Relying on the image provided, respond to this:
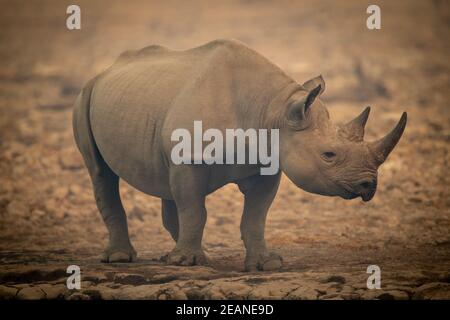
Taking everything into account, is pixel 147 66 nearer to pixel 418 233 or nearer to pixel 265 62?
pixel 265 62

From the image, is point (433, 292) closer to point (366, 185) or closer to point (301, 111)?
point (366, 185)

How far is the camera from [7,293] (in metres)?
10.1

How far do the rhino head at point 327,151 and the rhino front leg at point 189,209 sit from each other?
950 millimetres

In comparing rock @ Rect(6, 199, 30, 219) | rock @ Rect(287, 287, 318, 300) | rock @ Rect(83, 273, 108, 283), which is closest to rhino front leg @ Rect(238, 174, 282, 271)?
rock @ Rect(287, 287, 318, 300)

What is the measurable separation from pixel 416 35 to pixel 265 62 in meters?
15.2

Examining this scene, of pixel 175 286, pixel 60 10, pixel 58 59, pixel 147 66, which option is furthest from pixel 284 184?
pixel 60 10

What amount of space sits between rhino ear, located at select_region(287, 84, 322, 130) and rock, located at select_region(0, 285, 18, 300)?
3412 millimetres

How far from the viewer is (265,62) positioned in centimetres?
1066

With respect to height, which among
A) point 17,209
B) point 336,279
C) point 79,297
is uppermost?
point 17,209

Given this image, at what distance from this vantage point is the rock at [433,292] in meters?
9.65

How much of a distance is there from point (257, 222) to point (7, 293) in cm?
289

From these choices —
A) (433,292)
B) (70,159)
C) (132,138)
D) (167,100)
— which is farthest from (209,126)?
(70,159)

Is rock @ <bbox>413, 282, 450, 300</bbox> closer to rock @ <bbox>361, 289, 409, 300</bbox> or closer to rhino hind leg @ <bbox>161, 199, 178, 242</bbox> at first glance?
rock @ <bbox>361, 289, 409, 300</bbox>

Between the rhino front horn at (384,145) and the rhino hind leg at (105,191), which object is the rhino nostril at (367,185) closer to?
the rhino front horn at (384,145)
